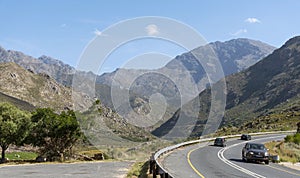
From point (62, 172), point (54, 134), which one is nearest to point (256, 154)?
point (62, 172)

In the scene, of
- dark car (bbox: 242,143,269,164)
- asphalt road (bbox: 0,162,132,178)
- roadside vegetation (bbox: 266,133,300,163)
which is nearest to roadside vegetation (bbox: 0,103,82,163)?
asphalt road (bbox: 0,162,132,178)

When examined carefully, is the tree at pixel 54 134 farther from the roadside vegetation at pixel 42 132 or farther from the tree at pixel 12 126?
the tree at pixel 12 126

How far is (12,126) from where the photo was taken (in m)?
41.3

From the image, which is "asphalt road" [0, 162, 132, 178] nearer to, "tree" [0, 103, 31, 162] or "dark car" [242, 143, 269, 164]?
"dark car" [242, 143, 269, 164]

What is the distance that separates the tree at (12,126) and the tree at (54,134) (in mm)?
1031

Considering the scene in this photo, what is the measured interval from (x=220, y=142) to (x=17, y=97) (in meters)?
159

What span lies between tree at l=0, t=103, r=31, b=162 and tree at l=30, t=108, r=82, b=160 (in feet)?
3.38

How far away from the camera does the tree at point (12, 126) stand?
41.2 meters

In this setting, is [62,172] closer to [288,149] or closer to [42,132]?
[42,132]

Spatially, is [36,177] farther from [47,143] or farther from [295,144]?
[295,144]

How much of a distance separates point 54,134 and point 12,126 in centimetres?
450

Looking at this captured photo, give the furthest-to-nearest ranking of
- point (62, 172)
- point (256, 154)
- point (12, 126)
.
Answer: point (12, 126)
point (256, 154)
point (62, 172)

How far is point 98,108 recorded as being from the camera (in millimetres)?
62906

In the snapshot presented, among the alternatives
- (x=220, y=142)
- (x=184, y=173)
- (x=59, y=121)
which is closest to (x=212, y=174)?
(x=184, y=173)
